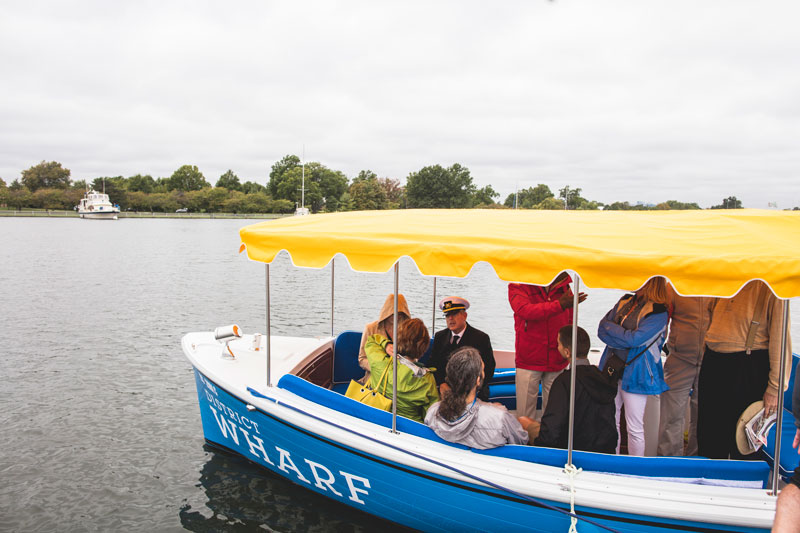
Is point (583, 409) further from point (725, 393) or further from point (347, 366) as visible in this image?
point (347, 366)

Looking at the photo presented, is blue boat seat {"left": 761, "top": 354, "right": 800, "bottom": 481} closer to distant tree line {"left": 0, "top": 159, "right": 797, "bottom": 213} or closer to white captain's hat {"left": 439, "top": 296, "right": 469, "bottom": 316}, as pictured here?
white captain's hat {"left": 439, "top": 296, "right": 469, "bottom": 316}

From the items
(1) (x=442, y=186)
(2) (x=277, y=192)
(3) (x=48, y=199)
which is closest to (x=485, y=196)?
(1) (x=442, y=186)

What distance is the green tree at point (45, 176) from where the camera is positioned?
94.0 meters

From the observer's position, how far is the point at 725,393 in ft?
12.7

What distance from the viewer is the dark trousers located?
3.82m

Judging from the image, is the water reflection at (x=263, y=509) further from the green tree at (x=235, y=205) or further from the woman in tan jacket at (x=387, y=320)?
the green tree at (x=235, y=205)

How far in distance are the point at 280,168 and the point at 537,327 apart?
117292mm

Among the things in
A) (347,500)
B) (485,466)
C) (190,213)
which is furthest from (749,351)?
(190,213)

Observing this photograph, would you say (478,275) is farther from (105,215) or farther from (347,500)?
(105,215)

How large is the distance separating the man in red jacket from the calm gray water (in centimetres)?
192

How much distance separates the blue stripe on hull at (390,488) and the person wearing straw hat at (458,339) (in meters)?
1.08

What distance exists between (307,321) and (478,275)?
14395 millimetres

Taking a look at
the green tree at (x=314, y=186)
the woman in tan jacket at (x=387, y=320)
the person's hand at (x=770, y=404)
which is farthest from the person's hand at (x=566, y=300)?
the green tree at (x=314, y=186)

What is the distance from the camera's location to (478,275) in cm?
2814
